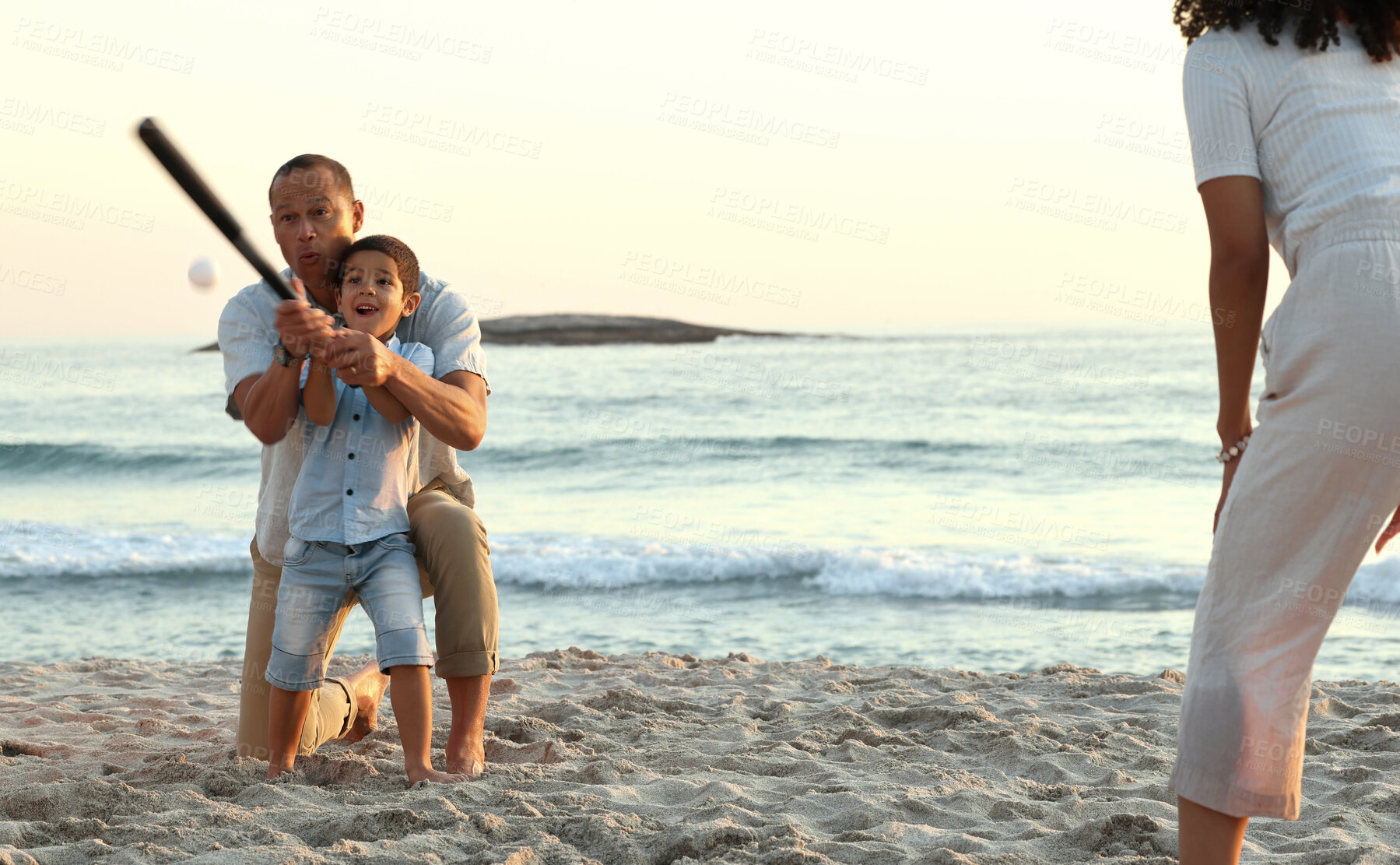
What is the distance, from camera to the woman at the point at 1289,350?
1.63 m

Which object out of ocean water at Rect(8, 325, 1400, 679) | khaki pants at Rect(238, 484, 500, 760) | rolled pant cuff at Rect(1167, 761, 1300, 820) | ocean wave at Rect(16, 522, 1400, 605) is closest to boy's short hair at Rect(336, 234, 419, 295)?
khaki pants at Rect(238, 484, 500, 760)

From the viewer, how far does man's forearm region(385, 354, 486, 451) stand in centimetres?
272

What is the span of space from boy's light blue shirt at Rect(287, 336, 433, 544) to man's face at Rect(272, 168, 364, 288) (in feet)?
0.99

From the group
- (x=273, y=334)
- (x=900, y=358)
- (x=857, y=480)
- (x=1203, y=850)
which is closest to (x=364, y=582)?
(x=273, y=334)

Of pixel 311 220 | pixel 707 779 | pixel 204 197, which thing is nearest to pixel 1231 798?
pixel 707 779

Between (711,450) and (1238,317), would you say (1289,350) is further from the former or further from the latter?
(711,450)

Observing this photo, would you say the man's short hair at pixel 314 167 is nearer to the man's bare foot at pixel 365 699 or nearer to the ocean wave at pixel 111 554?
the man's bare foot at pixel 365 699

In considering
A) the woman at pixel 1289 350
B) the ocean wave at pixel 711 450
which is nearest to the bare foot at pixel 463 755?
the woman at pixel 1289 350

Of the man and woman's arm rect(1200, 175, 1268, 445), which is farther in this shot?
the man

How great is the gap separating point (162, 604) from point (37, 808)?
203 inches

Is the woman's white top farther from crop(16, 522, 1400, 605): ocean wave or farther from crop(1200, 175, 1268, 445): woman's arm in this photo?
crop(16, 522, 1400, 605): ocean wave

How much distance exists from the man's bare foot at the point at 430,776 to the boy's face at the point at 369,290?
1.20 metres

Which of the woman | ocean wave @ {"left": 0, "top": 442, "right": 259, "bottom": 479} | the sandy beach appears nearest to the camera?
the woman

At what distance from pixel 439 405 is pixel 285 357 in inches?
16.8
